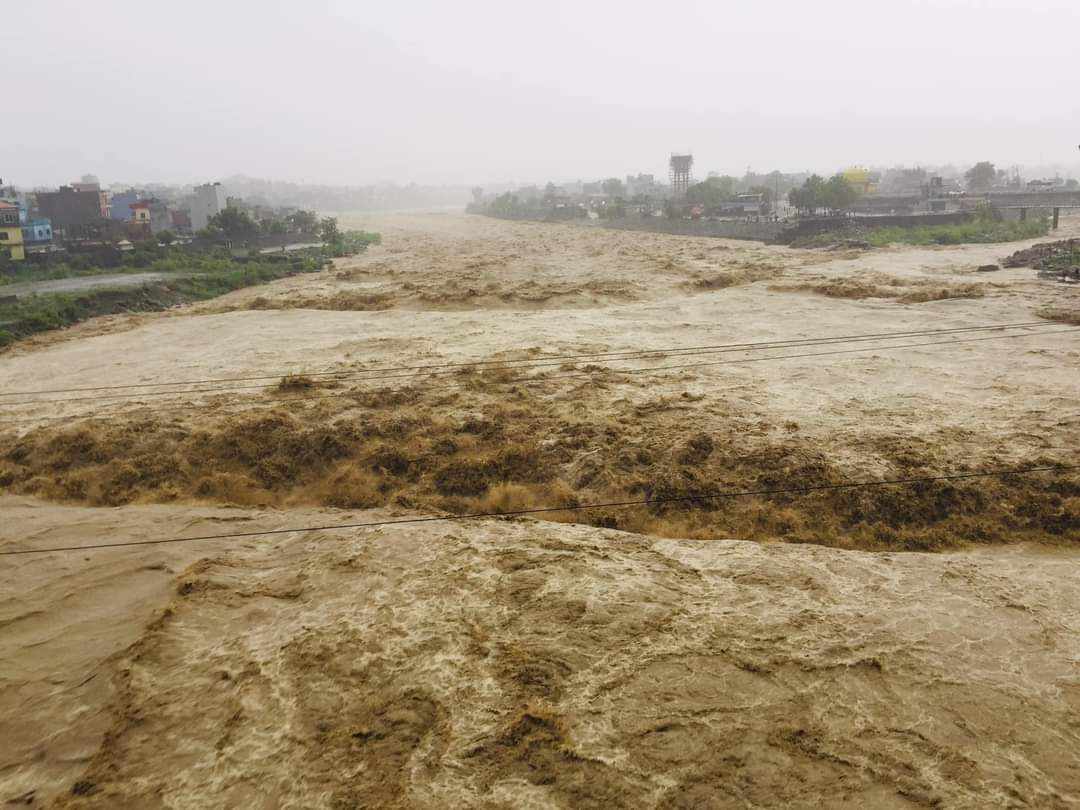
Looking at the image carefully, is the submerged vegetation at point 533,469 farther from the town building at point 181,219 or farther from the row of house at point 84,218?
the town building at point 181,219

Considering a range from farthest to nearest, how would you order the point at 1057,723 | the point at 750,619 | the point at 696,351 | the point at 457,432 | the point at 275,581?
the point at 696,351 → the point at 457,432 → the point at 275,581 → the point at 750,619 → the point at 1057,723

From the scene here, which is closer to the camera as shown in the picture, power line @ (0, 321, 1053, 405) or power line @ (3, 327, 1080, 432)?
power line @ (3, 327, 1080, 432)

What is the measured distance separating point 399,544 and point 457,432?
3.29m

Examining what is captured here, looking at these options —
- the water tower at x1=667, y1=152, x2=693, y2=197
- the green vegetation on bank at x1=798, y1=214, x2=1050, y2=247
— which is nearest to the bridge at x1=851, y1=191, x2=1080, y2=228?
the green vegetation on bank at x1=798, y1=214, x2=1050, y2=247

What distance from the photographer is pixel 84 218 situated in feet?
138

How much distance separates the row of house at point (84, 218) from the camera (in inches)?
1308

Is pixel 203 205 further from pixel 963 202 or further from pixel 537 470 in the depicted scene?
pixel 963 202

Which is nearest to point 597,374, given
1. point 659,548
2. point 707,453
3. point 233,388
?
point 707,453

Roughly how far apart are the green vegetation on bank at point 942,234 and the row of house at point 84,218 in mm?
33398

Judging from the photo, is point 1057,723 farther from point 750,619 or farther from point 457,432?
point 457,432

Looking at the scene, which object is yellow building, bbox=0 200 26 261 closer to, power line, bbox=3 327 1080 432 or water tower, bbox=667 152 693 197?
power line, bbox=3 327 1080 432

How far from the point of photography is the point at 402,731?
5621mm

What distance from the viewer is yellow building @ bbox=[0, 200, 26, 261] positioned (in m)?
31.0

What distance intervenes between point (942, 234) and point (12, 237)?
42216 millimetres
